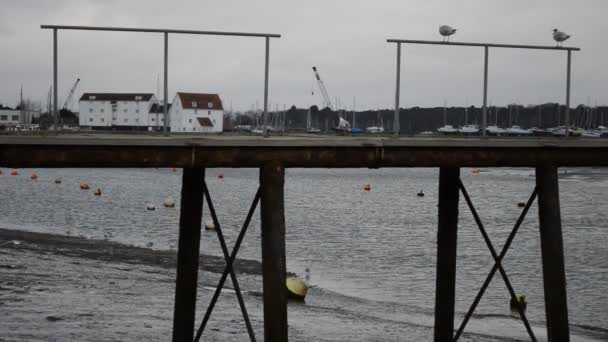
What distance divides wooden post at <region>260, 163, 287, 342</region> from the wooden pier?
0.05ft

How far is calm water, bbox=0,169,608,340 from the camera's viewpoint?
2373cm

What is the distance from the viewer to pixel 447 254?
15680 millimetres

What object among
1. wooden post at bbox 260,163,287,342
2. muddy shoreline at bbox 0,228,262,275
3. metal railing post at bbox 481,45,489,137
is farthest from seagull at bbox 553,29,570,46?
muddy shoreline at bbox 0,228,262,275

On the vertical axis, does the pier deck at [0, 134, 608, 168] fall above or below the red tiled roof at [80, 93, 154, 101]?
below

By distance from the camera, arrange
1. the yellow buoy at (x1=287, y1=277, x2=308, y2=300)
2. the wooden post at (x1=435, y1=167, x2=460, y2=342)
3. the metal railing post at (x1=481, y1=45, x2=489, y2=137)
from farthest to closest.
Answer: the yellow buoy at (x1=287, y1=277, x2=308, y2=300), the wooden post at (x1=435, y1=167, x2=460, y2=342), the metal railing post at (x1=481, y1=45, x2=489, y2=137)

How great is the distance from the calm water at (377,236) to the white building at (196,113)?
771 cm

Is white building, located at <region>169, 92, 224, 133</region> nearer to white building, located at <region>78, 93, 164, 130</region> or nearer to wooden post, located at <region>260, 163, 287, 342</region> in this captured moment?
white building, located at <region>78, 93, 164, 130</region>

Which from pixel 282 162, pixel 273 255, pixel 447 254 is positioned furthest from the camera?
pixel 447 254

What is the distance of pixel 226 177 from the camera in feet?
305

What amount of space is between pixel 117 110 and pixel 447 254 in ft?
21.4

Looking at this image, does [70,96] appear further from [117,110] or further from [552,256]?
[552,256]

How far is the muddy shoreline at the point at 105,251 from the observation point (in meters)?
28.6

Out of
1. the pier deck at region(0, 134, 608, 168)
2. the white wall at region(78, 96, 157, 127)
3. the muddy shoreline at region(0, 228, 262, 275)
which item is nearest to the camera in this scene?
the pier deck at region(0, 134, 608, 168)

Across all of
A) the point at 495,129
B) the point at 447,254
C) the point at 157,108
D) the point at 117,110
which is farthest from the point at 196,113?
the point at 447,254
